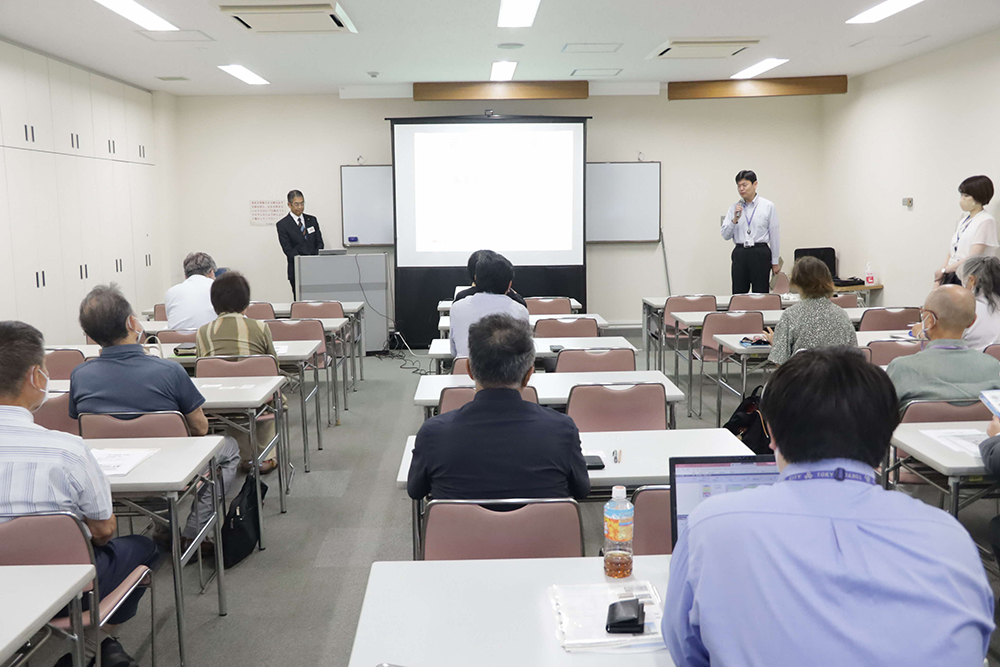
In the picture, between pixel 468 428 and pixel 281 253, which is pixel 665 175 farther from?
pixel 468 428

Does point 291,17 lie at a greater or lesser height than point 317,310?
greater

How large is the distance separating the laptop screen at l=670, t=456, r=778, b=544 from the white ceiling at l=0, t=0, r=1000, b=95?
4545 mm

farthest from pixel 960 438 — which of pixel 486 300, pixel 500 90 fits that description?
pixel 500 90

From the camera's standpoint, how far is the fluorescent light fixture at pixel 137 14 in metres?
5.39

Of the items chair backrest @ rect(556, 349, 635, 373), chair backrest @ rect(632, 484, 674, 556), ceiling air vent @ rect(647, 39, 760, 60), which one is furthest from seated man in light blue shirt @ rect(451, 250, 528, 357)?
ceiling air vent @ rect(647, 39, 760, 60)

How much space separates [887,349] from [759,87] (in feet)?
19.1

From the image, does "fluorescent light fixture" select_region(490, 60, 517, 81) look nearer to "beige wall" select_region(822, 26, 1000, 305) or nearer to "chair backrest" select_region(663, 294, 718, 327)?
"chair backrest" select_region(663, 294, 718, 327)

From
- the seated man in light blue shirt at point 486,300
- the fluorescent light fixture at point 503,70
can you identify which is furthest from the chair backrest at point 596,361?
the fluorescent light fixture at point 503,70

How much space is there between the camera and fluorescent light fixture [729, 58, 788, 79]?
26.5 feet

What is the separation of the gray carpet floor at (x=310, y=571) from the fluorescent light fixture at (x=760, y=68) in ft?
18.0

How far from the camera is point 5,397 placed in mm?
2156

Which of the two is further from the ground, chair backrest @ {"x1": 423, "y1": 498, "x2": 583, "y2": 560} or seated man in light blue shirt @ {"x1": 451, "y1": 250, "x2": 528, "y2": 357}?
Answer: seated man in light blue shirt @ {"x1": 451, "y1": 250, "x2": 528, "y2": 357}

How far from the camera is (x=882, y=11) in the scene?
6.08 m

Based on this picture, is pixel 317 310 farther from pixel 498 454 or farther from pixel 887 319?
pixel 498 454
